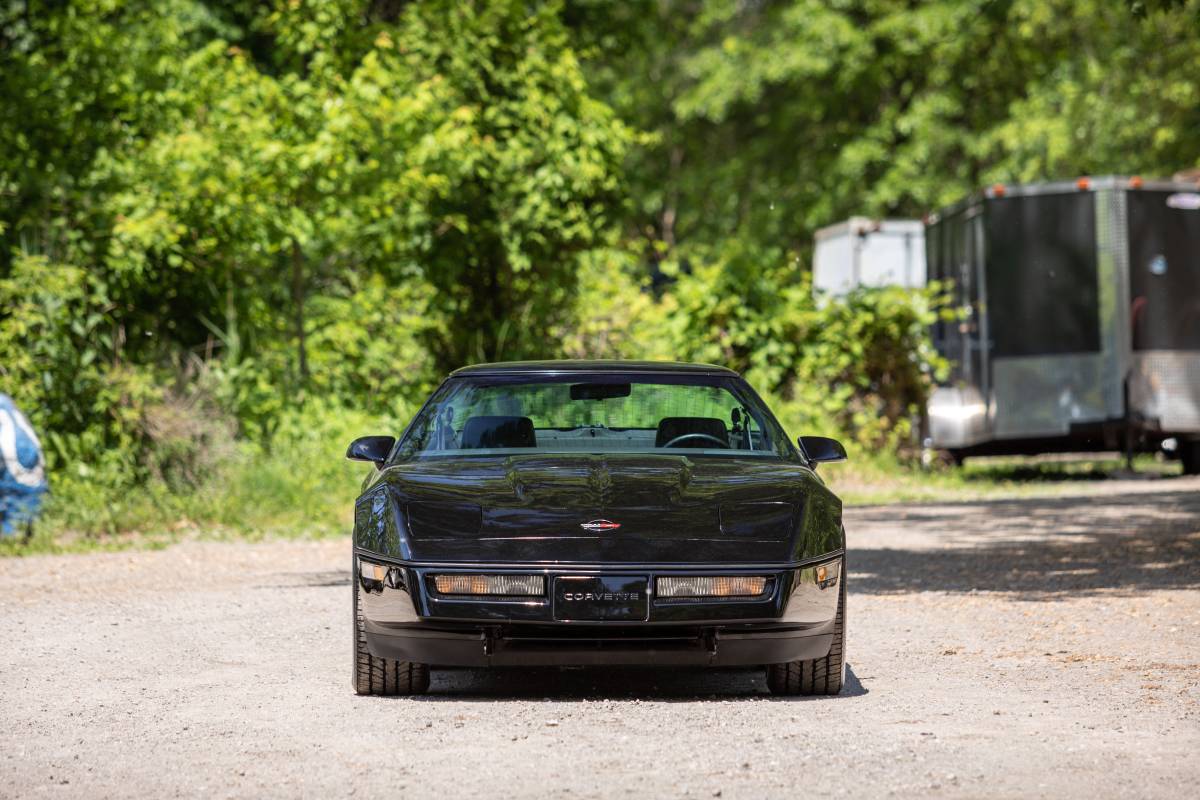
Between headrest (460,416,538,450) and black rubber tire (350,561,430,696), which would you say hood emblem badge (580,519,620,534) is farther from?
headrest (460,416,538,450)

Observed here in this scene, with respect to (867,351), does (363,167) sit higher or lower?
higher

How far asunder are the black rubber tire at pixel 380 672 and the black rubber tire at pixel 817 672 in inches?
53.6

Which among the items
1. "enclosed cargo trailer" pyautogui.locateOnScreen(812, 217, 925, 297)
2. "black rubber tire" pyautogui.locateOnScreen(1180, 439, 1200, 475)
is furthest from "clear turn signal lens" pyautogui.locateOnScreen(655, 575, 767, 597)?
"enclosed cargo trailer" pyautogui.locateOnScreen(812, 217, 925, 297)

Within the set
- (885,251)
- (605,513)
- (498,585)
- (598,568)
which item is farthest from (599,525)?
(885,251)

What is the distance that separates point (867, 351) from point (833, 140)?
62.7ft

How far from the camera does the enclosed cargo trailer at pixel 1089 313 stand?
20.4m

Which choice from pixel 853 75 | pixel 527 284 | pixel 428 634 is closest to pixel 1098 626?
pixel 428 634

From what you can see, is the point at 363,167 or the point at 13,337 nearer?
the point at 13,337

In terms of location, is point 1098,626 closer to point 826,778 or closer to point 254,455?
point 826,778

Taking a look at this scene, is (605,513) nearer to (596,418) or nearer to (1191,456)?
(596,418)

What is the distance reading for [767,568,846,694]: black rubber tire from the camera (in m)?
7.27

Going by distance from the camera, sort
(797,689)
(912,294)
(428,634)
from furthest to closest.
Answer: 1. (912,294)
2. (797,689)
3. (428,634)

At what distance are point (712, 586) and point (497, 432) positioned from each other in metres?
1.62

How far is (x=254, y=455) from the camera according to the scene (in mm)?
16594
